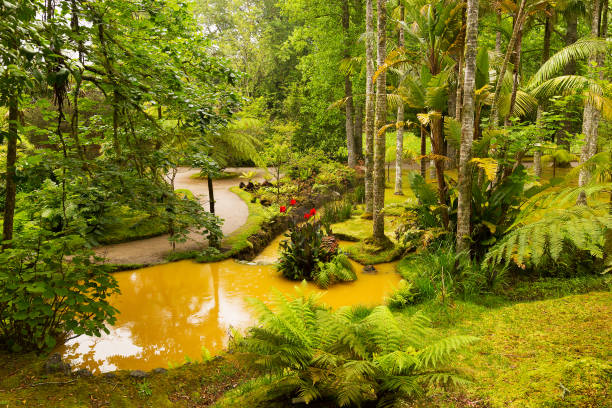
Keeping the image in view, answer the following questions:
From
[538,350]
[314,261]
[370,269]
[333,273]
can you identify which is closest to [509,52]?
[538,350]

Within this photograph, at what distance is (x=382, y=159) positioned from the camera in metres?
7.50

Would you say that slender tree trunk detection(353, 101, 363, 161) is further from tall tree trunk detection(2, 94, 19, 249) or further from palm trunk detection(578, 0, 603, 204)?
tall tree trunk detection(2, 94, 19, 249)

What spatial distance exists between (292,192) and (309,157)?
2.29 m

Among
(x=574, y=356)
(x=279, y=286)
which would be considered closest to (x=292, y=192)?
(x=279, y=286)

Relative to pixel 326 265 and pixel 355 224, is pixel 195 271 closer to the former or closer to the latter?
pixel 326 265

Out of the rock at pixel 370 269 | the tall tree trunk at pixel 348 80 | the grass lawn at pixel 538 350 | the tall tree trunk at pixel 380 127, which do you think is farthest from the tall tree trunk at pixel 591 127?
the tall tree trunk at pixel 348 80

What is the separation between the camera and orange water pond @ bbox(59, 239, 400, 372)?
454 cm

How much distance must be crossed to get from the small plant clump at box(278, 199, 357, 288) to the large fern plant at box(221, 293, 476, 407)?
12.5 ft

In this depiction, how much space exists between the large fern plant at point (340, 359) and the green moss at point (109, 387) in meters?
0.25

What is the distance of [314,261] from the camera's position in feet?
22.6

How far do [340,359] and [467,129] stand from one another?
407 centimetres

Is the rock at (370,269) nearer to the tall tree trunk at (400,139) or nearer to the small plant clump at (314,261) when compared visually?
the small plant clump at (314,261)

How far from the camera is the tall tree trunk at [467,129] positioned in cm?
491

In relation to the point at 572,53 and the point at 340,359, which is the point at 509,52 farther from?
the point at 572,53
